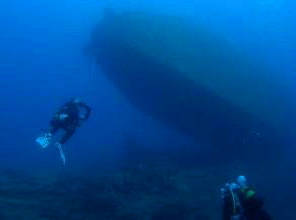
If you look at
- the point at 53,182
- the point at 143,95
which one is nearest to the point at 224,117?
the point at 143,95

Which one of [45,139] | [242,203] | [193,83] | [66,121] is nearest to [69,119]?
[66,121]

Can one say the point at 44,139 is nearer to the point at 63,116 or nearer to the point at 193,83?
the point at 63,116

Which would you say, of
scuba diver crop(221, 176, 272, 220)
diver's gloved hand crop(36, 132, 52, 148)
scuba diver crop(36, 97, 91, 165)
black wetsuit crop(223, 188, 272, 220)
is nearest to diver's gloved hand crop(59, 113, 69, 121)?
scuba diver crop(36, 97, 91, 165)

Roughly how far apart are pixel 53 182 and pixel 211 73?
7.55m

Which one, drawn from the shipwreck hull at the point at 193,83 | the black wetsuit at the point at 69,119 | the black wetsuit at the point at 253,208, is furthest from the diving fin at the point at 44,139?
the shipwreck hull at the point at 193,83

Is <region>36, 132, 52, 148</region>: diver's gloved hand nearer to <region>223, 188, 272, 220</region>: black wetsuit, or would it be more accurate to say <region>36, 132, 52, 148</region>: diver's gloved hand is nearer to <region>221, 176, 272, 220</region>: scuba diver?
<region>221, 176, 272, 220</region>: scuba diver

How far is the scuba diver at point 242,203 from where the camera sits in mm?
6691

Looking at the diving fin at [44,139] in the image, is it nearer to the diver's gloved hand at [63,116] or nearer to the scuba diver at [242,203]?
the diver's gloved hand at [63,116]

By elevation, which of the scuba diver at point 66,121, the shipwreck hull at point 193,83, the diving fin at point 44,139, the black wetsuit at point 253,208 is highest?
the shipwreck hull at point 193,83

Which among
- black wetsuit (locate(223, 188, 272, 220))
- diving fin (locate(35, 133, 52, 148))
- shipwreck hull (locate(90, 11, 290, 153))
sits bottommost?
black wetsuit (locate(223, 188, 272, 220))

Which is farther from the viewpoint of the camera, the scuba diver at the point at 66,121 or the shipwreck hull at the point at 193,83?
the shipwreck hull at the point at 193,83

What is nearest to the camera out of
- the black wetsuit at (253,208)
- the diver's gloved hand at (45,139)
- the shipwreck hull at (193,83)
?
the black wetsuit at (253,208)

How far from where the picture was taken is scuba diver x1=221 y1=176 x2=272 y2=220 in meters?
6.69

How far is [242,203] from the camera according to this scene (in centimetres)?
684
